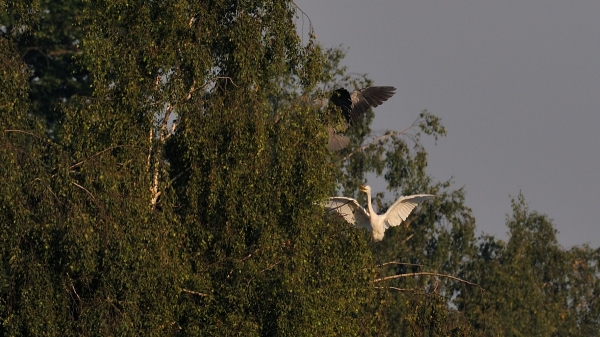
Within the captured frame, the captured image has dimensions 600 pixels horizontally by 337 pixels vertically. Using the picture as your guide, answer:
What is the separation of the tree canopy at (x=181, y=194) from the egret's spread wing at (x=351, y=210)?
1.89 meters

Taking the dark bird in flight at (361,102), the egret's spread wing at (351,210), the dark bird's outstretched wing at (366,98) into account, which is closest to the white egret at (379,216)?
the egret's spread wing at (351,210)

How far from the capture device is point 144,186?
55.7 ft

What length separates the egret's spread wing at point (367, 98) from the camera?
24078 mm

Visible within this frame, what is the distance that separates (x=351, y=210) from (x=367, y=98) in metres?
2.61

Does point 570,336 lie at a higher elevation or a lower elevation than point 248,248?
higher

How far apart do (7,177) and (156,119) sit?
9.65ft

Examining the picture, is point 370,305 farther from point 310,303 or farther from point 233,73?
point 233,73

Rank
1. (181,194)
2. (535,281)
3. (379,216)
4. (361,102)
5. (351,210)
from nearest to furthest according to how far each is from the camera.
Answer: (181,194) → (351,210) → (379,216) → (361,102) → (535,281)

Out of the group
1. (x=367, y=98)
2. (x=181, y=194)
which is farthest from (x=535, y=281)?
(x=181, y=194)

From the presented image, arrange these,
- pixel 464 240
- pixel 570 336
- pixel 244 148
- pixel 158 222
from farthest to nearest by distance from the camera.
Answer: pixel 570 336 → pixel 464 240 → pixel 244 148 → pixel 158 222

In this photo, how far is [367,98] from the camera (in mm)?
24516

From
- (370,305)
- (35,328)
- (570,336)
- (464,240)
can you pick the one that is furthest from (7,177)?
(570,336)

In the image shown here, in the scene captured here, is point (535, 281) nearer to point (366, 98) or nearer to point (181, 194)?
point (366, 98)

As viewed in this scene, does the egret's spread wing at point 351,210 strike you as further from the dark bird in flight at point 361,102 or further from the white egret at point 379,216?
the dark bird in flight at point 361,102
